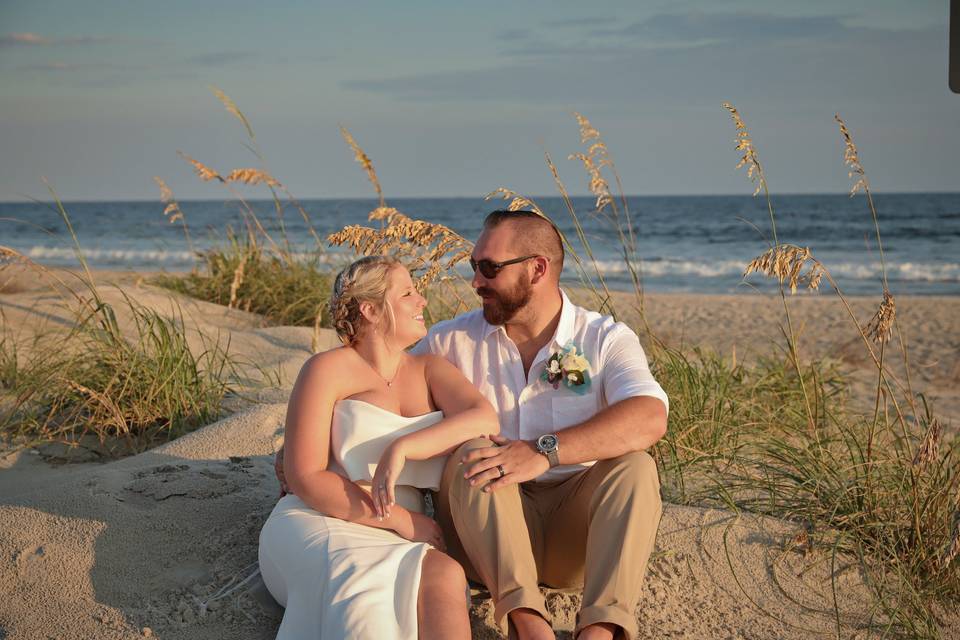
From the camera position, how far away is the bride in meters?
2.88

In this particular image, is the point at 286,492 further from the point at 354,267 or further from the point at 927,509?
the point at 927,509

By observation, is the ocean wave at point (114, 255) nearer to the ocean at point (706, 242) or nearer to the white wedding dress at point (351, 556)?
the ocean at point (706, 242)

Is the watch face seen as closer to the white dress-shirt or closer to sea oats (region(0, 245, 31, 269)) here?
the white dress-shirt

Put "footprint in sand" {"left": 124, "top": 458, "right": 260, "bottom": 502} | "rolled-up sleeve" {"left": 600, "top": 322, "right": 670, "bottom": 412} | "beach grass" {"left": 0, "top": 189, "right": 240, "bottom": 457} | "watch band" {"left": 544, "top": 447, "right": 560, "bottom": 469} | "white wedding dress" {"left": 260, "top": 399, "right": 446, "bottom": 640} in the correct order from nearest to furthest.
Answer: "white wedding dress" {"left": 260, "top": 399, "right": 446, "bottom": 640}
"watch band" {"left": 544, "top": 447, "right": 560, "bottom": 469}
"rolled-up sleeve" {"left": 600, "top": 322, "right": 670, "bottom": 412}
"footprint in sand" {"left": 124, "top": 458, "right": 260, "bottom": 502}
"beach grass" {"left": 0, "top": 189, "right": 240, "bottom": 457}

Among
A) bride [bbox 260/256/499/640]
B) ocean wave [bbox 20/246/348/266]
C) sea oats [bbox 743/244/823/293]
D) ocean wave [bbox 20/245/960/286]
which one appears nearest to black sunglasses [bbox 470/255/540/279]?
bride [bbox 260/256/499/640]

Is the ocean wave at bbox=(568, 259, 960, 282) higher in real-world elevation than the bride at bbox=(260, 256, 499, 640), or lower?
lower

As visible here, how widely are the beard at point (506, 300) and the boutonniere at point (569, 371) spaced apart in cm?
25

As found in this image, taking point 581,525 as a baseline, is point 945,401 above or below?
below

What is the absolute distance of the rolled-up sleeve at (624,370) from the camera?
11.3 feet

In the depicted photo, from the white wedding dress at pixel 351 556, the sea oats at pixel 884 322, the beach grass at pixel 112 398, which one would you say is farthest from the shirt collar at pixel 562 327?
the beach grass at pixel 112 398

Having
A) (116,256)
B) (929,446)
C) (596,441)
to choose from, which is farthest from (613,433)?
(116,256)

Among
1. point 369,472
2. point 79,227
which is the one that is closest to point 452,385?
point 369,472

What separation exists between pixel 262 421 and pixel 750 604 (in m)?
2.63

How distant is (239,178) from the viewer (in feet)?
20.9
